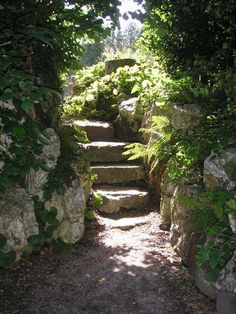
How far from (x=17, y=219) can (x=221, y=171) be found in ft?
9.06

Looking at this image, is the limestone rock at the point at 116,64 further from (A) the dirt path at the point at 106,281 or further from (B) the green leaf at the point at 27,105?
(B) the green leaf at the point at 27,105

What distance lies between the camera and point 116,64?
1043cm

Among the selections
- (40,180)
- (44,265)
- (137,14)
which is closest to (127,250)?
(44,265)

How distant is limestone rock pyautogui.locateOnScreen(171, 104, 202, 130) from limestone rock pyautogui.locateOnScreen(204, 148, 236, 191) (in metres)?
1.18

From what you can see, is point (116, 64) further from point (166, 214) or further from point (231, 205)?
point (231, 205)

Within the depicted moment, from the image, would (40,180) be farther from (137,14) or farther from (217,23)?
(217,23)

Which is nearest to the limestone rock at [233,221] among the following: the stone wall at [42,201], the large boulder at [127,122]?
the stone wall at [42,201]

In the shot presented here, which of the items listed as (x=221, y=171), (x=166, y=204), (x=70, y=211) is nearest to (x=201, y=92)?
(x=221, y=171)

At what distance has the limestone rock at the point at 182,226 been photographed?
4879 mm

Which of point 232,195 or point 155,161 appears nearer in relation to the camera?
point 232,195

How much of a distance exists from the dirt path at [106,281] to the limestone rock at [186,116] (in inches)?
74.8

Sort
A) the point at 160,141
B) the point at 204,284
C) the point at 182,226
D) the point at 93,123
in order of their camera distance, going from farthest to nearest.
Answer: the point at 93,123
the point at 160,141
the point at 182,226
the point at 204,284

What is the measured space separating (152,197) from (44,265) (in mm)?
2851

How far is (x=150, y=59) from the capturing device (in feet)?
35.8
